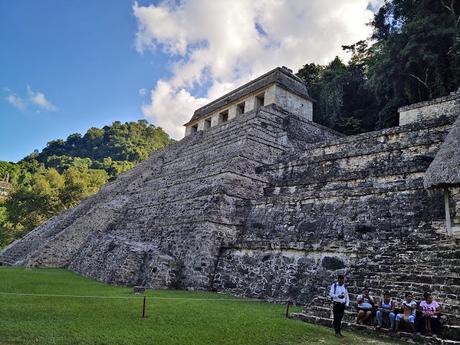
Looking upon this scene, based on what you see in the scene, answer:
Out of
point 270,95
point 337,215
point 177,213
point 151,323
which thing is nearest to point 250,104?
point 270,95

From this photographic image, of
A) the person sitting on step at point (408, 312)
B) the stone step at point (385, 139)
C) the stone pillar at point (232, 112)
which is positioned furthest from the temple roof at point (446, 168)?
the stone pillar at point (232, 112)

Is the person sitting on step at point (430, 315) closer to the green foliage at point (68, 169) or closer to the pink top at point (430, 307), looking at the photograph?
the pink top at point (430, 307)

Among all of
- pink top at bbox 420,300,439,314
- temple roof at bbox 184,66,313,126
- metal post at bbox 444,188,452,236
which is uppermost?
temple roof at bbox 184,66,313,126

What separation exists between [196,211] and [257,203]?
1901 mm

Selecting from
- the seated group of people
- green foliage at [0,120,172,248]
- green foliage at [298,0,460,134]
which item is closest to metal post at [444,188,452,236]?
the seated group of people

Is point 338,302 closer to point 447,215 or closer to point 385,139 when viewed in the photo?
point 447,215

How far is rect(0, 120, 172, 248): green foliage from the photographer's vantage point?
25.7 meters

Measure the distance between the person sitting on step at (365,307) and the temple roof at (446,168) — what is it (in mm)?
Answer: 2381

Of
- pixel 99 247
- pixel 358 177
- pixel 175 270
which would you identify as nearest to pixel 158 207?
pixel 99 247

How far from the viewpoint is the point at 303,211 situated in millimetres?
9953

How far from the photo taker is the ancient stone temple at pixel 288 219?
664 cm

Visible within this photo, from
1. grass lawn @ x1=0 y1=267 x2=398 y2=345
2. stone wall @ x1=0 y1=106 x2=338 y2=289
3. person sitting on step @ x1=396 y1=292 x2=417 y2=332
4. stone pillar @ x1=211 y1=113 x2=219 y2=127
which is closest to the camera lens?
grass lawn @ x1=0 y1=267 x2=398 y2=345

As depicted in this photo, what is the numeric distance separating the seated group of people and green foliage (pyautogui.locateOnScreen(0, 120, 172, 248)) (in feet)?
82.5

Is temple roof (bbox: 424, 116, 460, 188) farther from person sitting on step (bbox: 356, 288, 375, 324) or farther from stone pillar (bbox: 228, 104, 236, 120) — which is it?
stone pillar (bbox: 228, 104, 236, 120)
